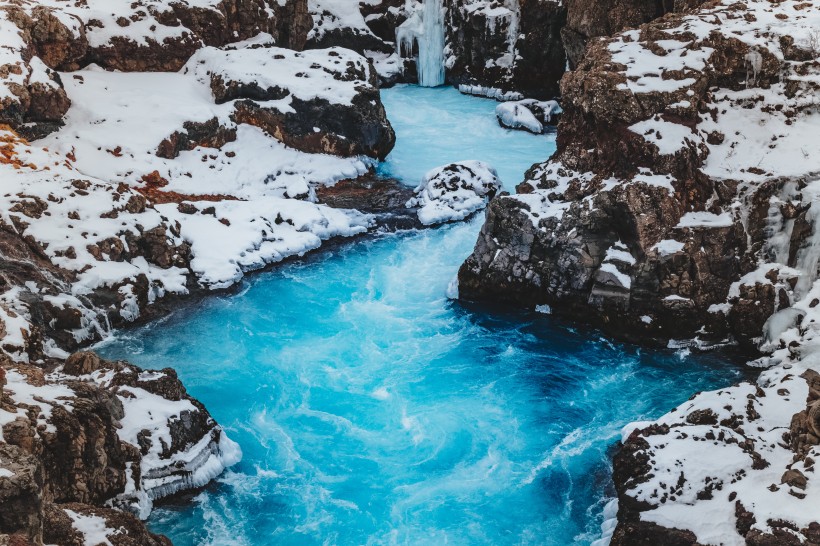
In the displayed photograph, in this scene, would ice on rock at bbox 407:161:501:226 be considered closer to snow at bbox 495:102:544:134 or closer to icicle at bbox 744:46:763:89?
snow at bbox 495:102:544:134

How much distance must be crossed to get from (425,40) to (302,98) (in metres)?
14.5

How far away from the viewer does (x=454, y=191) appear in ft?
84.8

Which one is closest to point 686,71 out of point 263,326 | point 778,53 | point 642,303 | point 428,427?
point 778,53

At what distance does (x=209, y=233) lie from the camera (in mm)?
22031

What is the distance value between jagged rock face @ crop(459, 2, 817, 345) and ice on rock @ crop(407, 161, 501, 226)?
4.89m

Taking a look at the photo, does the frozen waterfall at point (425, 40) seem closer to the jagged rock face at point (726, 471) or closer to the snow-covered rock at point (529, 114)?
the snow-covered rock at point (529, 114)

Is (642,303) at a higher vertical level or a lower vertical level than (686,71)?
lower

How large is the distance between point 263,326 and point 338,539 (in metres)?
8.01

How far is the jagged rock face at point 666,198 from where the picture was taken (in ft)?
56.3

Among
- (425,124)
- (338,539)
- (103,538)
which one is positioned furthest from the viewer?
(425,124)

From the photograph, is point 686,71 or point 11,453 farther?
point 686,71

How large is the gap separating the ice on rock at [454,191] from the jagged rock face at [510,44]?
1197 cm

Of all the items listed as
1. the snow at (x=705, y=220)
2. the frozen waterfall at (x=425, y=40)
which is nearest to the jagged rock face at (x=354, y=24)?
the frozen waterfall at (x=425, y=40)

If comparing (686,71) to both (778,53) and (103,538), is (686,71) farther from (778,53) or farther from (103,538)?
(103,538)
